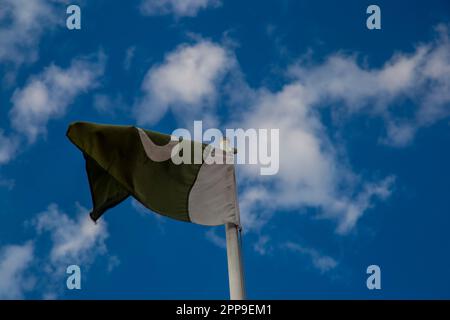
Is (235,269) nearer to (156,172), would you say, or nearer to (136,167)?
(156,172)

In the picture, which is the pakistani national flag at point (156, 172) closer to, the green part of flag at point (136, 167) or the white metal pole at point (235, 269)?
the green part of flag at point (136, 167)

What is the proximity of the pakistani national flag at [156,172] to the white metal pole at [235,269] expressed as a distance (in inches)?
35.2

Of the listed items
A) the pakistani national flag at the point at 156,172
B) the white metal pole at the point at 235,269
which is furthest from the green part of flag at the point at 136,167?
the white metal pole at the point at 235,269

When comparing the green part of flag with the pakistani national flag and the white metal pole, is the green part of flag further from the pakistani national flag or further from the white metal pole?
the white metal pole

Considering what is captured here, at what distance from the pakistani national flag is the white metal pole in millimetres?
894

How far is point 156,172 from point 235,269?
274 cm

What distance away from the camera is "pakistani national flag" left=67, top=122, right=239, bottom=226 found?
13.7 m
